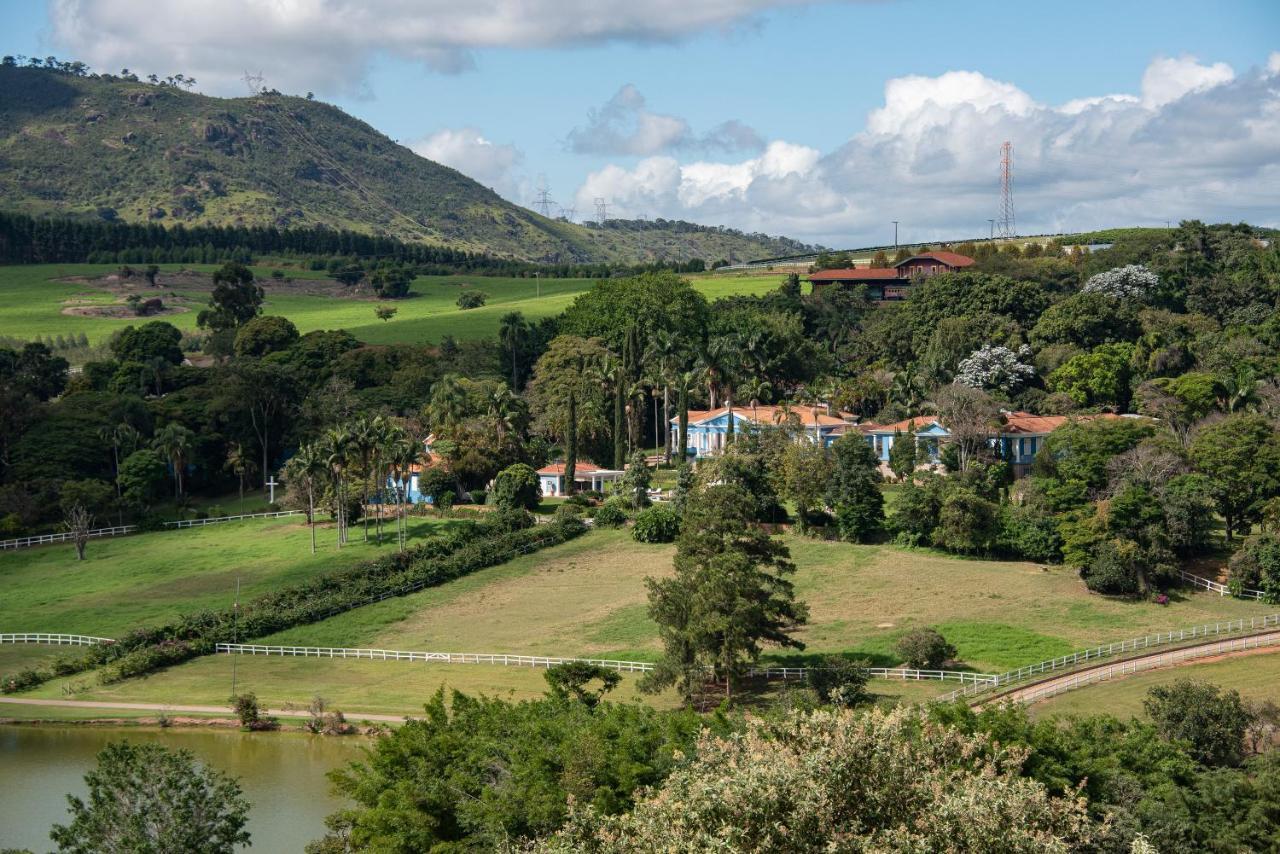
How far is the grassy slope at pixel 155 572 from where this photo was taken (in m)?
76.4

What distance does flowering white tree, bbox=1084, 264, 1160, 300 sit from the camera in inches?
4899

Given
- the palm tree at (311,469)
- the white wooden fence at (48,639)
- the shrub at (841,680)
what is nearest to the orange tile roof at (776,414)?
the palm tree at (311,469)

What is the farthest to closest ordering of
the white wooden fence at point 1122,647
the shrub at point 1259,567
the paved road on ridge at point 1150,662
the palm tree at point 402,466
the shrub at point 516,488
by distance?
the shrub at point 516,488
the palm tree at point 402,466
the shrub at point 1259,567
the white wooden fence at point 1122,647
the paved road on ridge at point 1150,662

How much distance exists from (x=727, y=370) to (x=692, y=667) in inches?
2067

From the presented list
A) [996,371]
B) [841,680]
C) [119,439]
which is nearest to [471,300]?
[119,439]

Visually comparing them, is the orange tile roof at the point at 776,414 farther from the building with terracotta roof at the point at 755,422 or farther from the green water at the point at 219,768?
the green water at the point at 219,768

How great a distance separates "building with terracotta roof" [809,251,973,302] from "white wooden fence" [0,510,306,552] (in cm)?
6734

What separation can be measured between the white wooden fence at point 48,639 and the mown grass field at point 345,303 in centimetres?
7312

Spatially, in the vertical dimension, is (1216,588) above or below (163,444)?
below

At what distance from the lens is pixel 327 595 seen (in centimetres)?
7719

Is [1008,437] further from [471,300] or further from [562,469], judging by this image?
[471,300]

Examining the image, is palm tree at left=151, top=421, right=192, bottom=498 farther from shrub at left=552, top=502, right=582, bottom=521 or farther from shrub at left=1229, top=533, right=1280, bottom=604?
shrub at left=1229, top=533, right=1280, bottom=604

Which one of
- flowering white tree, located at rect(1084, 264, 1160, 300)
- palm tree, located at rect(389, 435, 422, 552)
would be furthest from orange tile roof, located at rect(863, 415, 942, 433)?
flowering white tree, located at rect(1084, 264, 1160, 300)

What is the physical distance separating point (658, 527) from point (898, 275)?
72736 millimetres
